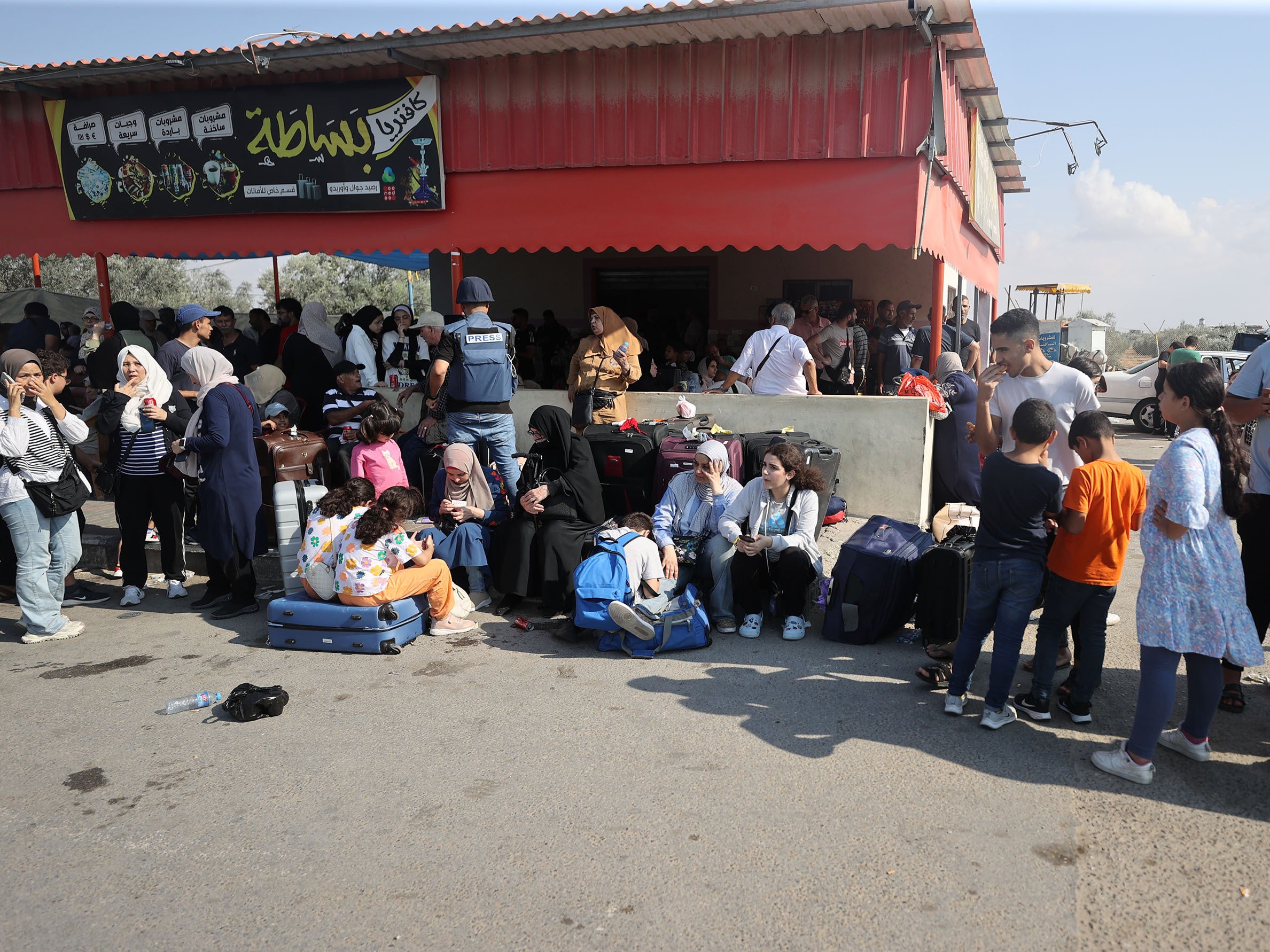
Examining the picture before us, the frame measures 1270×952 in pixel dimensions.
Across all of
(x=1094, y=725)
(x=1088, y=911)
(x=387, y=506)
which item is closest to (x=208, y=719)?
(x=387, y=506)

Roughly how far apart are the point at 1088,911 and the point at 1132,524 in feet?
5.95

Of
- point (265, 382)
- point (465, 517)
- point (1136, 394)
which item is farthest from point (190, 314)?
point (1136, 394)

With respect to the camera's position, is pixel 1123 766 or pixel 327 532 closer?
pixel 1123 766

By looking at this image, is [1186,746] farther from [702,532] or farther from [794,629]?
[702,532]

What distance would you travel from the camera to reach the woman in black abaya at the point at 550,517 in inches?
235

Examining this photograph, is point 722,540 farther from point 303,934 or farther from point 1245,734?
point 303,934

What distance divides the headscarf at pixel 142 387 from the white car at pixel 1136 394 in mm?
15687

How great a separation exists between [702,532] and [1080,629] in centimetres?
245

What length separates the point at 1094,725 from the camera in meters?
4.13

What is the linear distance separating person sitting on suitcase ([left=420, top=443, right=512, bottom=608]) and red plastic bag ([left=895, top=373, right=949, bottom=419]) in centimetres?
391

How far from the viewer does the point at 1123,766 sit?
11.9ft

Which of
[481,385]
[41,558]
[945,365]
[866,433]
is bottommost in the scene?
[41,558]

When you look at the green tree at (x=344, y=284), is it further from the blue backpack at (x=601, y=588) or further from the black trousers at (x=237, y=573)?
the blue backpack at (x=601, y=588)

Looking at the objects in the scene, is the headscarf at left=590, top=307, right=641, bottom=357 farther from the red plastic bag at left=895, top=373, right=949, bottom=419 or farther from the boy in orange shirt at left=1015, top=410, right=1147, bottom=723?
the boy in orange shirt at left=1015, top=410, right=1147, bottom=723
